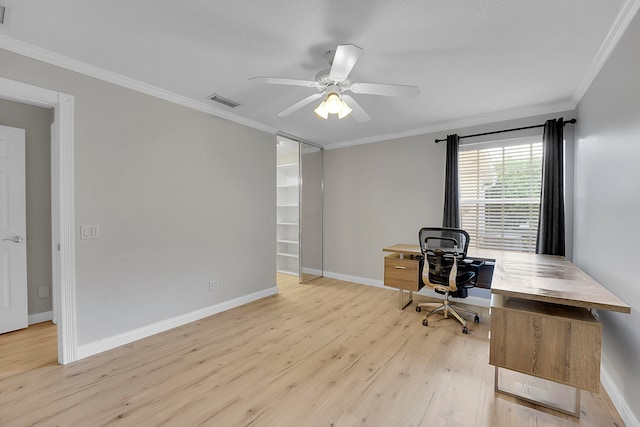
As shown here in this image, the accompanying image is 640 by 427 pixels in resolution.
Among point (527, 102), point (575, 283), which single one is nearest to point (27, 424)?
point (575, 283)

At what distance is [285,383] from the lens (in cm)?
201

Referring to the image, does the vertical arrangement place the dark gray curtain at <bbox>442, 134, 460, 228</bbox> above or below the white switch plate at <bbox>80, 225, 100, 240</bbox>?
above

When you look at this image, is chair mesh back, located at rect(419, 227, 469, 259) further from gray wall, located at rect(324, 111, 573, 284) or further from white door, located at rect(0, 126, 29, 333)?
white door, located at rect(0, 126, 29, 333)

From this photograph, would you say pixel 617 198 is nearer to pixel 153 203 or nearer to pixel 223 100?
pixel 223 100

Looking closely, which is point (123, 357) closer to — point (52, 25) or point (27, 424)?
point (27, 424)

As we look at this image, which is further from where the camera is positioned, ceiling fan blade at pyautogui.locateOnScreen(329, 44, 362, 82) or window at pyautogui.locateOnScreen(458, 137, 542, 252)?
window at pyautogui.locateOnScreen(458, 137, 542, 252)

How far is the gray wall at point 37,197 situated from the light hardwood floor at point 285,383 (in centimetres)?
136

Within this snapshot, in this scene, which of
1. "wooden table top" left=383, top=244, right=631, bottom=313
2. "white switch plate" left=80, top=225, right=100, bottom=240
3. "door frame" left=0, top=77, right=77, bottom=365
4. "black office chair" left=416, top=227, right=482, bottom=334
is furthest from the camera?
"black office chair" left=416, top=227, right=482, bottom=334

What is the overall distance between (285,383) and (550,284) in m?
1.92

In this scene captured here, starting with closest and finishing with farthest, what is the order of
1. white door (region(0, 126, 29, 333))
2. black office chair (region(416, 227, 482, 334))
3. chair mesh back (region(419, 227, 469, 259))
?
white door (region(0, 126, 29, 333))
black office chair (region(416, 227, 482, 334))
chair mesh back (region(419, 227, 469, 259))

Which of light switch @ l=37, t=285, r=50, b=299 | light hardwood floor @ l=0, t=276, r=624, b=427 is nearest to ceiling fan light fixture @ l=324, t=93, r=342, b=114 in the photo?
light hardwood floor @ l=0, t=276, r=624, b=427

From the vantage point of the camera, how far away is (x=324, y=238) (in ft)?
17.0

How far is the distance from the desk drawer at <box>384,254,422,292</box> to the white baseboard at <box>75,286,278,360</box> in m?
1.77

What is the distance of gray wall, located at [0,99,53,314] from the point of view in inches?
117
